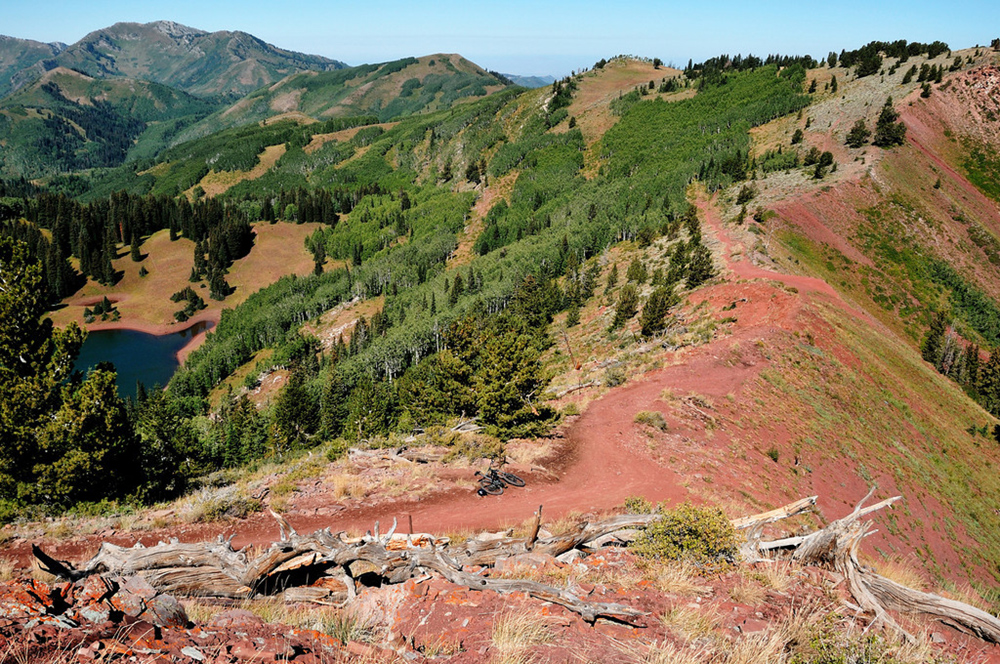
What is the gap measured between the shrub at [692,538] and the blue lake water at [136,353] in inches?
6020

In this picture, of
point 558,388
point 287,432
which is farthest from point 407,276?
point 558,388

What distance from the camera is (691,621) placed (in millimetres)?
9383

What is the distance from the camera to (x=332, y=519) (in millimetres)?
19375

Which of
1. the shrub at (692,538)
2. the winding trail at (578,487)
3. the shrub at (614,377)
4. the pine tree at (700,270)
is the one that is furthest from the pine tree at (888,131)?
the shrub at (692,538)

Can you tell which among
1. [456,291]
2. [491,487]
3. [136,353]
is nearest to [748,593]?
[491,487]

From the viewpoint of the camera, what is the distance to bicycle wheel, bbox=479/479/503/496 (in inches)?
889

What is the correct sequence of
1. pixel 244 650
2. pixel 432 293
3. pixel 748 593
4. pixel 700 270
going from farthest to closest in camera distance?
pixel 432 293 → pixel 700 270 → pixel 748 593 → pixel 244 650

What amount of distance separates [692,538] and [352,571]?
27.7 ft

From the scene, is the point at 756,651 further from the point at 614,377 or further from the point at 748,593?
the point at 614,377

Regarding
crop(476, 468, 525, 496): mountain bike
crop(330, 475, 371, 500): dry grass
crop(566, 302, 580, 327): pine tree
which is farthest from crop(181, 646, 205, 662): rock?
crop(566, 302, 580, 327): pine tree

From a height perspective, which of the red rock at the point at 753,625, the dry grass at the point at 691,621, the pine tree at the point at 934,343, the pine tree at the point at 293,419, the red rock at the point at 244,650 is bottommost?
the pine tree at the point at 293,419

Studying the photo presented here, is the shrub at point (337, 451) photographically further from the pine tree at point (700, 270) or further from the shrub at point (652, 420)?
the pine tree at point (700, 270)

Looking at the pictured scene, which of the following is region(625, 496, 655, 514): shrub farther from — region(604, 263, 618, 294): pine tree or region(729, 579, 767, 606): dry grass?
region(604, 263, 618, 294): pine tree

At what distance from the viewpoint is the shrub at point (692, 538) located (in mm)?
12594
